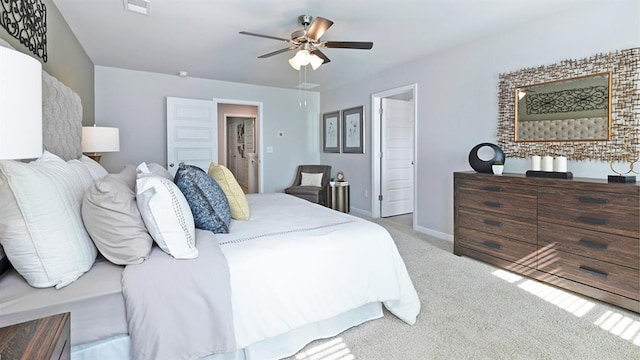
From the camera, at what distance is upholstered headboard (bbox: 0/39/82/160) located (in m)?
1.91

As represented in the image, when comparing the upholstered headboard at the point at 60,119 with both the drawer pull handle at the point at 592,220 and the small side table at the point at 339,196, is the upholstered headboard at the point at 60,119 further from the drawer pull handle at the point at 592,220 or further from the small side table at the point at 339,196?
the drawer pull handle at the point at 592,220

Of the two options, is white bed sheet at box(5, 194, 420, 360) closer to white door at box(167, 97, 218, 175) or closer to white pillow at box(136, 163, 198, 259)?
white pillow at box(136, 163, 198, 259)

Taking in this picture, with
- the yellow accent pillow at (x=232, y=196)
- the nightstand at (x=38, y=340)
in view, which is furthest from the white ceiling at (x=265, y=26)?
the nightstand at (x=38, y=340)

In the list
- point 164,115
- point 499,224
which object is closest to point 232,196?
point 499,224

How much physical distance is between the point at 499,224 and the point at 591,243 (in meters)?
0.69

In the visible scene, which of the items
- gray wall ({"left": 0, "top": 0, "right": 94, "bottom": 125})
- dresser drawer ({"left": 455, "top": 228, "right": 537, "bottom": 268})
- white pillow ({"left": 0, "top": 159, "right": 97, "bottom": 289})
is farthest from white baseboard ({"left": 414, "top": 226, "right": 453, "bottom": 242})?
gray wall ({"left": 0, "top": 0, "right": 94, "bottom": 125})

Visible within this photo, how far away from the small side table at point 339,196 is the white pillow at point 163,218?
387cm

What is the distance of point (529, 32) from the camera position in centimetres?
299

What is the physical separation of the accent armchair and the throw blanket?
12.3 ft

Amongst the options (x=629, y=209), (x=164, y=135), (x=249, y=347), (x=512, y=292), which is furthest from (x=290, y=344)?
(x=164, y=135)

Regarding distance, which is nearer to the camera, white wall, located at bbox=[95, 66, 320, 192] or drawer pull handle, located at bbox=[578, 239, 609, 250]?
drawer pull handle, located at bbox=[578, 239, 609, 250]

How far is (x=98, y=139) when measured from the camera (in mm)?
3098

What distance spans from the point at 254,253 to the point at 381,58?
3.32m

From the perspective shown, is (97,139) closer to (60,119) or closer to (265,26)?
(60,119)
